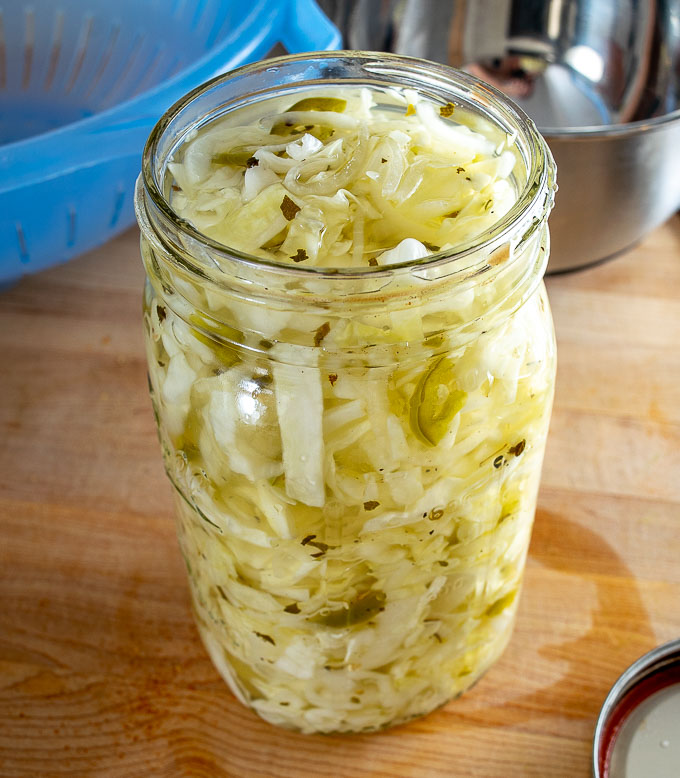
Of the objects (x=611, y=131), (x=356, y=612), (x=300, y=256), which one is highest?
(x=300, y=256)

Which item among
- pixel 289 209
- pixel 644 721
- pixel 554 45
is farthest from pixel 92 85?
pixel 644 721

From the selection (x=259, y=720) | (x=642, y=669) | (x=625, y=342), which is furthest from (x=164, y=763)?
(x=625, y=342)

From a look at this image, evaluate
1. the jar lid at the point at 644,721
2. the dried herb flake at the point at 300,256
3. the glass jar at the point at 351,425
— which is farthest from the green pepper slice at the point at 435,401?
the jar lid at the point at 644,721

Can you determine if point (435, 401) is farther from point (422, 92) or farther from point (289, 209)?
point (422, 92)

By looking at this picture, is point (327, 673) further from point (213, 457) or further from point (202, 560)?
point (213, 457)

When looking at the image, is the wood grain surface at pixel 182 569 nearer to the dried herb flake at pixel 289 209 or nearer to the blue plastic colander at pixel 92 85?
the blue plastic colander at pixel 92 85
